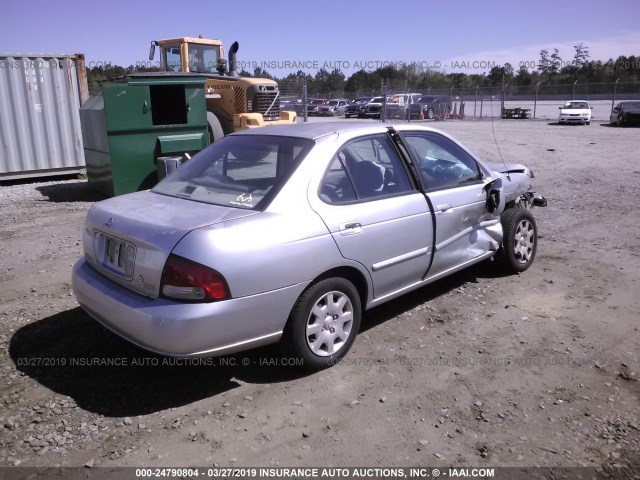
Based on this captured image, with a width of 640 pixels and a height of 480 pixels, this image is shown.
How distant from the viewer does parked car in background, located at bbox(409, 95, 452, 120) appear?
3491cm

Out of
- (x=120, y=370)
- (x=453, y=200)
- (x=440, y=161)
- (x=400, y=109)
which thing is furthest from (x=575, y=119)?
(x=120, y=370)

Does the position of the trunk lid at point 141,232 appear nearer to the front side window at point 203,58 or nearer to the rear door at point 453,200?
the rear door at point 453,200

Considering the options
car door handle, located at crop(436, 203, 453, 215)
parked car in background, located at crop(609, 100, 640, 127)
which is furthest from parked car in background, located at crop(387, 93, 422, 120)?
car door handle, located at crop(436, 203, 453, 215)

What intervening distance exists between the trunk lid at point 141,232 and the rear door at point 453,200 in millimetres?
1794

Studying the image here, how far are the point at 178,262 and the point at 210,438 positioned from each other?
1000 mm

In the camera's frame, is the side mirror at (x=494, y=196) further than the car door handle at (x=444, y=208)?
Yes

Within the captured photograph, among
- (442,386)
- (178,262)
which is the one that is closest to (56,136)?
(178,262)

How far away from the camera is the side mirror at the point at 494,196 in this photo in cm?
488

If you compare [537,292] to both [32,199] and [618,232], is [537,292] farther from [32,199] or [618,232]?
[32,199]

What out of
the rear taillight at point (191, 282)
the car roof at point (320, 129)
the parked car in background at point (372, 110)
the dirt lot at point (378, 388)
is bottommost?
the dirt lot at point (378, 388)

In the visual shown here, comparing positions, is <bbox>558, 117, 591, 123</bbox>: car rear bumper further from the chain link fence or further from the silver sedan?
the silver sedan

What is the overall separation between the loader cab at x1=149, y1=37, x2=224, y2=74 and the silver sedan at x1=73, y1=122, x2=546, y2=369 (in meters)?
9.90

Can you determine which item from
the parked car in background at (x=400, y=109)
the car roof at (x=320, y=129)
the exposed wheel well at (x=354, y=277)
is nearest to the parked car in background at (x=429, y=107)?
the parked car in background at (x=400, y=109)

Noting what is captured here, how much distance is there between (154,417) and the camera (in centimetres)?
311
